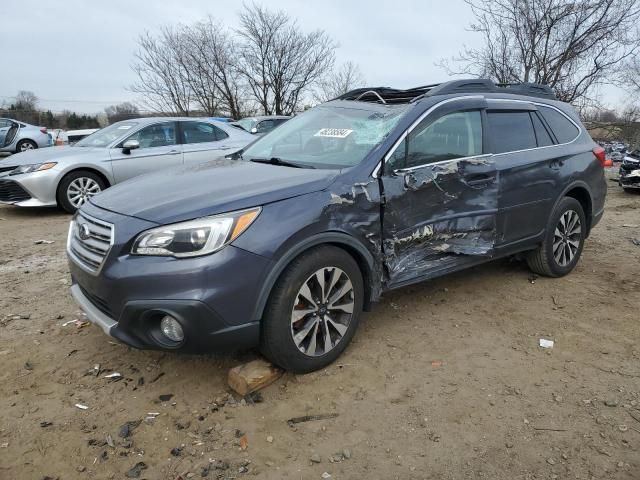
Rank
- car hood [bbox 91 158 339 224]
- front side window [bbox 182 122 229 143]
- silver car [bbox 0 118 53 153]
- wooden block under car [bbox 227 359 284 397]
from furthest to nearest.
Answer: silver car [bbox 0 118 53 153], front side window [bbox 182 122 229 143], wooden block under car [bbox 227 359 284 397], car hood [bbox 91 158 339 224]

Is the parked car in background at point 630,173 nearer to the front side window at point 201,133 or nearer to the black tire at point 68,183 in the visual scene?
the front side window at point 201,133

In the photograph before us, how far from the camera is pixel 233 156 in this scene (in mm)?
4016

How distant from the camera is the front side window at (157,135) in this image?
791 cm

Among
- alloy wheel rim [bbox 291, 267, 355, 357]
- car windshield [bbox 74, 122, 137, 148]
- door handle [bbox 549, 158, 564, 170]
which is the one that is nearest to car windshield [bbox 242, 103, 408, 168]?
alloy wheel rim [bbox 291, 267, 355, 357]

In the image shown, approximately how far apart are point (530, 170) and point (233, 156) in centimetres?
252

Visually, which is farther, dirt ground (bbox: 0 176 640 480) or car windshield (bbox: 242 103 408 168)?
car windshield (bbox: 242 103 408 168)

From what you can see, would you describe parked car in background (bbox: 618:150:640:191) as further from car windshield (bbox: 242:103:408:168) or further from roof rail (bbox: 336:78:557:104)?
car windshield (bbox: 242:103:408:168)

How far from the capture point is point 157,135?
8023 mm

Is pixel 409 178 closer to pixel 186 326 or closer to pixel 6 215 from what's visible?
pixel 186 326

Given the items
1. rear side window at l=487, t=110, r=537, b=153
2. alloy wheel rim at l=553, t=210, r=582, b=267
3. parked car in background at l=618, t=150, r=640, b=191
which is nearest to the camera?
rear side window at l=487, t=110, r=537, b=153

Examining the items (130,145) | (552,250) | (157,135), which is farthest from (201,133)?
(552,250)

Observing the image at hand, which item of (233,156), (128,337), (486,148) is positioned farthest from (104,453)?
(486,148)

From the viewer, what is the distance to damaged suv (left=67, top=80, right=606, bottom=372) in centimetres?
256

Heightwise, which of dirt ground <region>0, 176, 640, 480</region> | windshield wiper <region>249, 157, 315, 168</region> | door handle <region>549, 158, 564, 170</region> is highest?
windshield wiper <region>249, 157, 315, 168</region>
